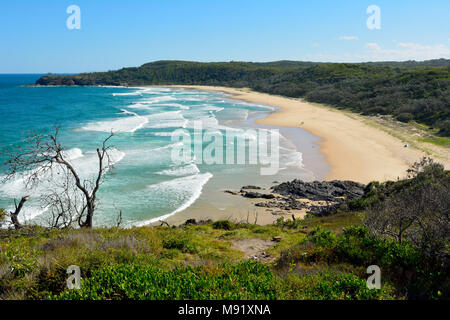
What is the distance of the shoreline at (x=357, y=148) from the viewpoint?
21816mm

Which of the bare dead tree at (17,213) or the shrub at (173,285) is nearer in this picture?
the shrub at (173,285)

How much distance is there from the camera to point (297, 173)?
2184 cm

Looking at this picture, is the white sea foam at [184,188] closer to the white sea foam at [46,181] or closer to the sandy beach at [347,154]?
the sandy beach at [347,154]

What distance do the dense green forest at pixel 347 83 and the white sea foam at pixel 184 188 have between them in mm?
25660

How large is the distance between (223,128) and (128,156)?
15.1m

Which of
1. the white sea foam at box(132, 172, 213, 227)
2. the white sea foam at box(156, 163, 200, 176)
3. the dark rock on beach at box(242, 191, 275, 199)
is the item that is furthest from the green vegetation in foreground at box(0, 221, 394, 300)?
the white sea foam at box(156, 163, 200, 176)

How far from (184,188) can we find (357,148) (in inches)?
681

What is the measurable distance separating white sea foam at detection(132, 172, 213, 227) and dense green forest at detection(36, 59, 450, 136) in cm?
2566

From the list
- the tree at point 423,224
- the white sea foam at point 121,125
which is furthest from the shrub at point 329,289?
the white sea foam at point 121,125

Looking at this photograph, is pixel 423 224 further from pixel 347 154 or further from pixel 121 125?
pixel 121 125

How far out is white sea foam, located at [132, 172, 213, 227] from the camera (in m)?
17.1

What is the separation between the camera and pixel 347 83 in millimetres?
69625

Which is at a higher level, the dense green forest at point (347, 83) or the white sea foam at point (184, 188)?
the dense green forest at point (347, 83)
